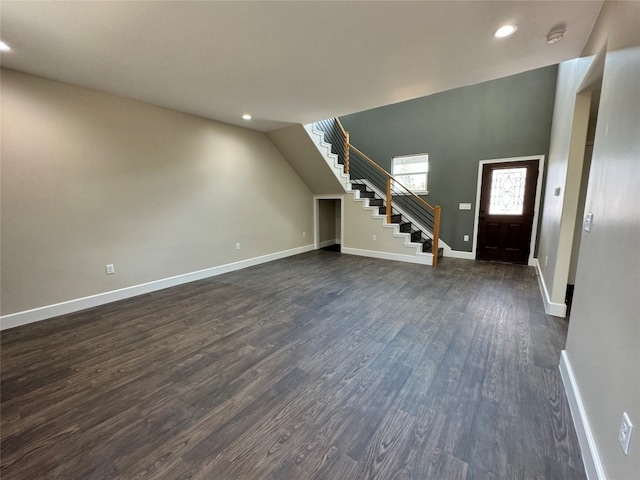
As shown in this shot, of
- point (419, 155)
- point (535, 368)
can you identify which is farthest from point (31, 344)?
point (419, 155)

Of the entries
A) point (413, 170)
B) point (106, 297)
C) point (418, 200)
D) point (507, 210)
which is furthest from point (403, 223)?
point (106, 297)

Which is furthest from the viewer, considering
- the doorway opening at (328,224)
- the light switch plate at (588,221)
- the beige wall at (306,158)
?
the doorway opening at (328,224)

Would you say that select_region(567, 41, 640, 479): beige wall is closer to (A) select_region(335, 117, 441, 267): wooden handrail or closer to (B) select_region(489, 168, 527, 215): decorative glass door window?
(A) select_region(335, 117, 441, 267): wooden handrail

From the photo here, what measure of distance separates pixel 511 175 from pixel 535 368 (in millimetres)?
4306

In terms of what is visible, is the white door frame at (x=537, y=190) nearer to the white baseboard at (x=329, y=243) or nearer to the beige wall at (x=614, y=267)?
the white baseboard at (x=329, y=243)

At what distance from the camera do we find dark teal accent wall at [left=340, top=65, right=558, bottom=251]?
15.4ft

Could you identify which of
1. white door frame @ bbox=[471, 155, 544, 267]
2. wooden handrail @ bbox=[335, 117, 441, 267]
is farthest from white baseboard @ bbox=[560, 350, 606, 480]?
white door frame @ bbox=[471, 155, 544, 267]

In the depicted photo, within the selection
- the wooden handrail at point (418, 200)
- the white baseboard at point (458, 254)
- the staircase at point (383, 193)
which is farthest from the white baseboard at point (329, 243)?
the white baseboard at point (458, 254)

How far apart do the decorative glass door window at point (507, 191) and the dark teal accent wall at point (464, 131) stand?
0.32 m

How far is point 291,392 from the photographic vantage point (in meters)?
1.78

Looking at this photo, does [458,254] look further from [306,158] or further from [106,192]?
[106,192]

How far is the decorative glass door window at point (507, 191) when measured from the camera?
4.96 metres

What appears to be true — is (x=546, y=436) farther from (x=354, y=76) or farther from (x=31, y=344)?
(x=31, y=344)

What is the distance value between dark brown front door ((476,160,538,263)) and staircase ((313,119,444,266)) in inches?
36.9
